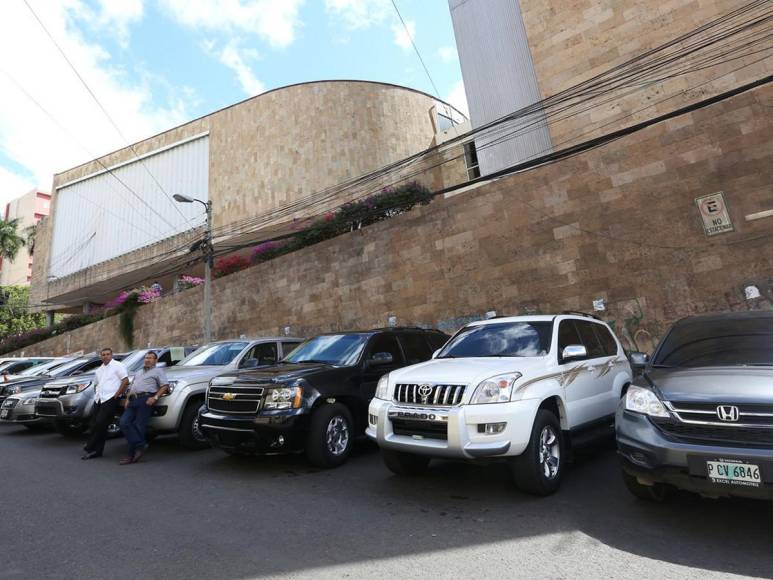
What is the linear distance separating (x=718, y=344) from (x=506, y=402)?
7.08 ft

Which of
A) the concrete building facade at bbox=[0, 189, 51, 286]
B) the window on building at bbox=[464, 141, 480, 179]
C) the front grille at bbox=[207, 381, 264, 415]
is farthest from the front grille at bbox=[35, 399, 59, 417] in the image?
the concrete building facade at bbox=[0, 189, 51, 286]

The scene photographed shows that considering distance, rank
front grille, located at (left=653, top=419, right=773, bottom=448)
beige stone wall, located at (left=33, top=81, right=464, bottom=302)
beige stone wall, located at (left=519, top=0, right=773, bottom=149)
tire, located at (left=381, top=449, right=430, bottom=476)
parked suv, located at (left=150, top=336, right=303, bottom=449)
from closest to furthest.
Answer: front grille, located at (left=653, top=419, right=773, bottom=448) < tire, located at (left=381, top=449, right=430, bottom=476) < parked suv, located at (left=150, top=336, right=303, bottom=449) < beige stone wall, located at (left=519, top=0, right=773, bottom=149) < beige stone wall, located at (left=33, top=81, right=464, bottom=302)

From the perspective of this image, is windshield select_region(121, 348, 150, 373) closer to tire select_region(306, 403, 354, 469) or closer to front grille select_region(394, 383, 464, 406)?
tire select_region(306, 403, 354, 469)

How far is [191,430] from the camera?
719 cm

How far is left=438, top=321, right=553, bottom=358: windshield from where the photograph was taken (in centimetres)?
516

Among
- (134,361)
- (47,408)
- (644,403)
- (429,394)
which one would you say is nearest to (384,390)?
(429,394)

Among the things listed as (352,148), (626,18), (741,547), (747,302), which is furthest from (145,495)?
A: (352,148)

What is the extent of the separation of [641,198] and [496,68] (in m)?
8.04

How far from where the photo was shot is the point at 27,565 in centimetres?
328

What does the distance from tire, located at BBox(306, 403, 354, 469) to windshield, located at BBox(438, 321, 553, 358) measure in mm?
1618

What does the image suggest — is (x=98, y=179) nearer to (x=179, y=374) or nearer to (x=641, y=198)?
(x=179, y=374)

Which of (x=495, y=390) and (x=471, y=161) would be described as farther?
(x=471, y=161)

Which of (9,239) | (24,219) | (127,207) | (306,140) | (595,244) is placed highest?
(24,219)

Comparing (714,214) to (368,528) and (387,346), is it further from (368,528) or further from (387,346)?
(368,528)
